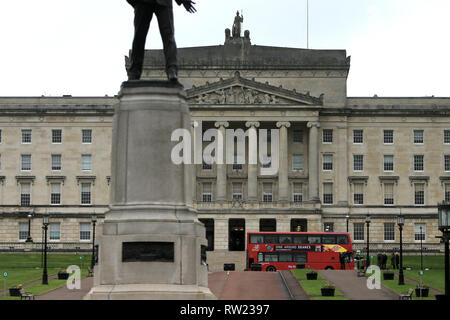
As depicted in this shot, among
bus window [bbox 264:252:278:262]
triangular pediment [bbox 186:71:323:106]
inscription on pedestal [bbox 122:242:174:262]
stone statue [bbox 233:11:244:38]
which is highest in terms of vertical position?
stone statue [bbox 233:11:244:38]

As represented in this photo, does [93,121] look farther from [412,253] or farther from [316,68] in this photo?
[412,253]

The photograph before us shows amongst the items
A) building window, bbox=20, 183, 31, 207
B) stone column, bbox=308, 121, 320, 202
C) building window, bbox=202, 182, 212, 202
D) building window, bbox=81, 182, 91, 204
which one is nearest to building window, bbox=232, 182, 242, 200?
building window, bbox=202, 182, 212, 202

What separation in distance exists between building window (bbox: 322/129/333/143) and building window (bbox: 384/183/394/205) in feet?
32.4

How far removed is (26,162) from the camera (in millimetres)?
127438

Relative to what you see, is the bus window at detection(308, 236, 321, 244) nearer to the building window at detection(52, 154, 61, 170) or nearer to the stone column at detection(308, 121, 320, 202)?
the stone column at detection(308, 121, 320, 202)

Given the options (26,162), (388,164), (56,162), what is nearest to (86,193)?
(56,162)

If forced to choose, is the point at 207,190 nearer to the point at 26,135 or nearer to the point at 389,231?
the point at 389,231

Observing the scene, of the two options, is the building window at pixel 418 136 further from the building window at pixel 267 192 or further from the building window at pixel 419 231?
the building window at pixel 267 192

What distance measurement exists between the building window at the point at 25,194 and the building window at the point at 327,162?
41.0 m

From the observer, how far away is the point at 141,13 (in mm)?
24641

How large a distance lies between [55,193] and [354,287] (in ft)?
245

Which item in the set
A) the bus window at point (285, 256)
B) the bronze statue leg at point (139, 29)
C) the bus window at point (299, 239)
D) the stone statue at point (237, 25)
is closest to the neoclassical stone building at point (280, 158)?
the stone statue at point (237, 25)

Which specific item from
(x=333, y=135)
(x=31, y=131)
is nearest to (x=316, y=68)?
(x=333, y=135)

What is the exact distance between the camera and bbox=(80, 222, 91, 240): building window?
124375 millimetres
